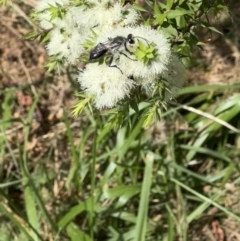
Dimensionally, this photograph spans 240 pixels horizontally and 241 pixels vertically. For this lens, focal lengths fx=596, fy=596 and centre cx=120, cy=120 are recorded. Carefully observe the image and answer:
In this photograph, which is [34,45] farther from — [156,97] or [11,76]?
[156,97]

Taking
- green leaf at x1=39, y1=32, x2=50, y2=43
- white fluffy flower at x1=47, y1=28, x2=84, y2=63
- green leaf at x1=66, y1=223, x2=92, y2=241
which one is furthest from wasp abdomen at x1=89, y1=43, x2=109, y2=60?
green leaf at x1=66, y1=223, x2=92, y2=241

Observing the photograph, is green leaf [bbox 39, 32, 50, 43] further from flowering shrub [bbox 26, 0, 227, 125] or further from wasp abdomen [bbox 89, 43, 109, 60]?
wasp abdomen [bbox 89, 43, 109, 60]

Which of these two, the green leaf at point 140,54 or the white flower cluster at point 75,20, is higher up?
the green leaf at point 140,54

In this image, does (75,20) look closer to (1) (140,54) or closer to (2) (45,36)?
(2) (45,36)

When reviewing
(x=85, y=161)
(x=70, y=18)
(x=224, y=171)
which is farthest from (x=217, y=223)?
(x=70, y=18)

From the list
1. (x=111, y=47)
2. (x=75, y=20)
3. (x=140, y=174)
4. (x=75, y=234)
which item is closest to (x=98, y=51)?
(x=111, y=47)

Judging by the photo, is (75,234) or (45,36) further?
(75,234)

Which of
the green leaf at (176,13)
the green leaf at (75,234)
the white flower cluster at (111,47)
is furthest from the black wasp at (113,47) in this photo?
the green leaf at (75,234)

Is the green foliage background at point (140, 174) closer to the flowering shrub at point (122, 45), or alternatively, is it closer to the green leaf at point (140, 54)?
the flowering shrub at point (122, 45)
